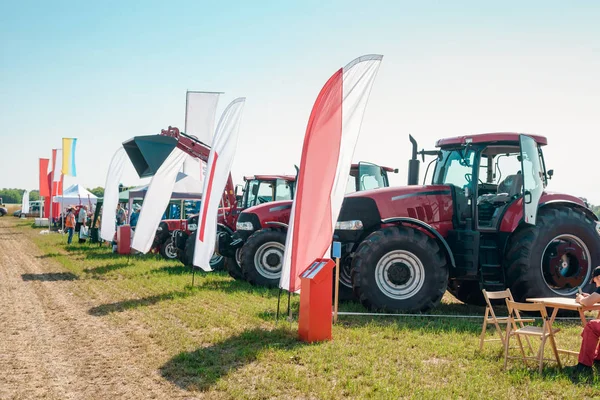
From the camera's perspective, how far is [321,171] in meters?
7.11

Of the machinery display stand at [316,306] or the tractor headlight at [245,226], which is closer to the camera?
the machinery display stand at [316,306]

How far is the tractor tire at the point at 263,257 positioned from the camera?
1116 cm

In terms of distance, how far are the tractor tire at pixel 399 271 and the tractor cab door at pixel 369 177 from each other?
12.1 ft

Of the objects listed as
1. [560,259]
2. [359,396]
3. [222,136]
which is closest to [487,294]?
[359,396]

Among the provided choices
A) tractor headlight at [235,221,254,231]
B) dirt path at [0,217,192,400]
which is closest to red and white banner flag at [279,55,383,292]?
dirt path at [0,217,192,400]

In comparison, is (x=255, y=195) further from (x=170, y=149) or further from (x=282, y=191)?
(x=170, y=149)

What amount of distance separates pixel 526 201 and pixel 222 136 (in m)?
5.19

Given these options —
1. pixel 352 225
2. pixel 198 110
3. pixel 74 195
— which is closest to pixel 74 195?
pixel 74 195

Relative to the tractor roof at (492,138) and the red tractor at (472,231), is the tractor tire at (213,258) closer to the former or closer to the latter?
the red tractor at (472,231)

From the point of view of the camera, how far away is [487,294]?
629 centimetres

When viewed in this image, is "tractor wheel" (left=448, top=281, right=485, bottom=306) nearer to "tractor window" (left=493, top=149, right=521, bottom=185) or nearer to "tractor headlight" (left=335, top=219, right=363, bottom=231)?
"tractor window" (left=493, top=149, right=521, bottom=185)

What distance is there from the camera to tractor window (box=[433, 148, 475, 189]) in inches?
344

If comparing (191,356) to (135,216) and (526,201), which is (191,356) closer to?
(526,201)

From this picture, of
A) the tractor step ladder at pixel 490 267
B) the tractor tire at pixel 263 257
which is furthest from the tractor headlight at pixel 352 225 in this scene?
the tractor tire at pixel 263 257
